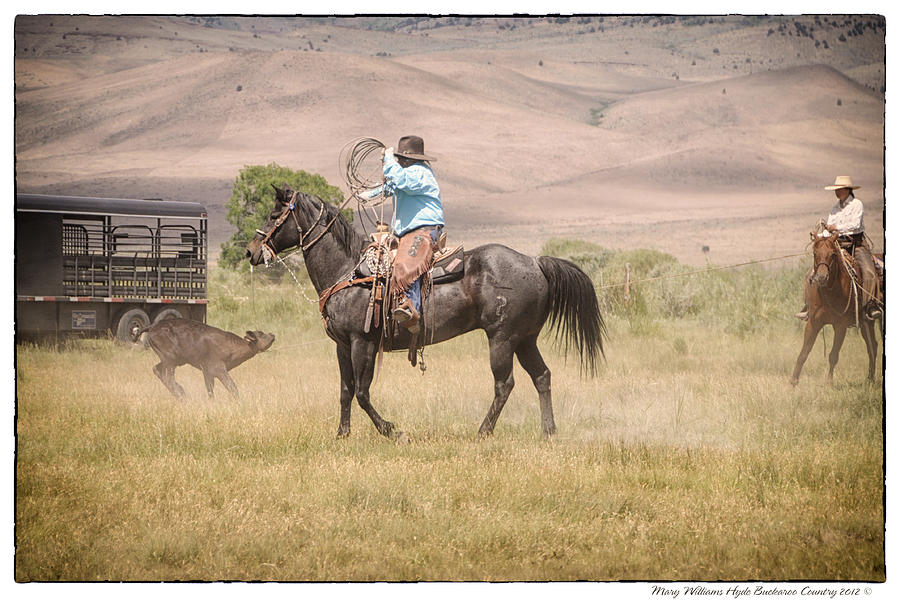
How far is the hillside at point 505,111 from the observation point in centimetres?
999

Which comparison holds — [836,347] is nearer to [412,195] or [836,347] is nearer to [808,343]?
[808,343]

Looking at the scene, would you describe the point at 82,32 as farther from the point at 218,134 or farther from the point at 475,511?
the point at 218,134

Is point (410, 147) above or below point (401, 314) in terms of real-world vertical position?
above

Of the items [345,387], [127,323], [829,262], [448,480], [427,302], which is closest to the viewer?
[448,480]

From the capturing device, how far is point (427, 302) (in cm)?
852

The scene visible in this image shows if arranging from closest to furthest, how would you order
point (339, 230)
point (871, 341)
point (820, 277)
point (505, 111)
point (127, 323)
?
point (339, 230), point (820, 277), point (871, 341), point (127, 323), point (505, 111)

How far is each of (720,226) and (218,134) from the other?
28.4 m

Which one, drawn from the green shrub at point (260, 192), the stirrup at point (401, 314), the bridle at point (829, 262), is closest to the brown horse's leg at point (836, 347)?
the bridle at point (829, 262)

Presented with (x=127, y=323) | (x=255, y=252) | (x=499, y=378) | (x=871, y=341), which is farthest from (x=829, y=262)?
(x=127, y=323)

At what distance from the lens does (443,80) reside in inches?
1224

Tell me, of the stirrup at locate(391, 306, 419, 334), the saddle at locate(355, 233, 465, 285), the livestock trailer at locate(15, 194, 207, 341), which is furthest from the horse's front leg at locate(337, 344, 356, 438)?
the livestock trailer at locate(15, 194, 207, 341)

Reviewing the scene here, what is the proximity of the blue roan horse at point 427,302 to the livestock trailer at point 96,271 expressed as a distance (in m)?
5.91

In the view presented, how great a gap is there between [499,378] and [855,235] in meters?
4.70

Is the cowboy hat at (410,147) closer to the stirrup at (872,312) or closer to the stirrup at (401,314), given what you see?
the stirrup at (401,314)
